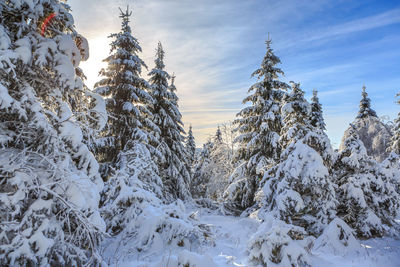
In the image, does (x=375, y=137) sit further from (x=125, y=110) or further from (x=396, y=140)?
(x=125, y=110)

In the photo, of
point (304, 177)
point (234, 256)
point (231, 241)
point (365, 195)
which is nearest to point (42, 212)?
point (234, 256)

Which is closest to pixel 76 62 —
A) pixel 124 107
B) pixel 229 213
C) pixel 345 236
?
pixel 124 107

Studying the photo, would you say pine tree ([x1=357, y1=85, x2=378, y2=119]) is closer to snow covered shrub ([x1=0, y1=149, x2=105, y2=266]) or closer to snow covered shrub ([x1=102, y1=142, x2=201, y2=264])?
snow covered shrub ([x1=102, y1=142, x2=201, y2=264])

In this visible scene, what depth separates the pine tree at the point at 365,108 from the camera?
28438 millimetres

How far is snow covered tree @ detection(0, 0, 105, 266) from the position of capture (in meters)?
3.32

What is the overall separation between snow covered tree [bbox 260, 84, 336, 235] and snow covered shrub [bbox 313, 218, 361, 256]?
0.82 metres

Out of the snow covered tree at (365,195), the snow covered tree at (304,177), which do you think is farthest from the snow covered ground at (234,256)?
the snow covered tree at (304,177)

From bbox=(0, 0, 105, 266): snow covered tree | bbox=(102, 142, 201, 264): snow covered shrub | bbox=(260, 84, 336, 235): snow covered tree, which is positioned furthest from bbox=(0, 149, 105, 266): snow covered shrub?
bbox=(260, 84, 336, 235): snow covered tree

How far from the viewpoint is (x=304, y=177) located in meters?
7.85

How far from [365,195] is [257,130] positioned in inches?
268

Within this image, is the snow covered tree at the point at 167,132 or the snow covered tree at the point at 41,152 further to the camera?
the snow covered tree at the point at 167,132

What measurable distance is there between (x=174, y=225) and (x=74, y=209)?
310cm

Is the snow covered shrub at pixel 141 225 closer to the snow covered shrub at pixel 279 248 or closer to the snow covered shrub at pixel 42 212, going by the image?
the snow covered shrub at pixel 42 212

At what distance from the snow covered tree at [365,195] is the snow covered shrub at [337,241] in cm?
176
